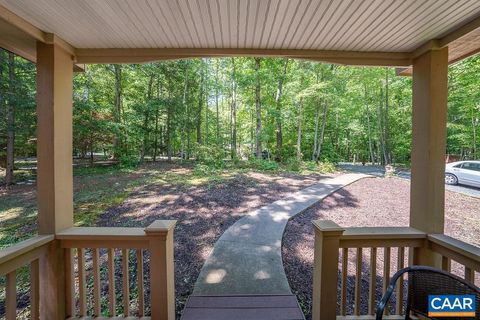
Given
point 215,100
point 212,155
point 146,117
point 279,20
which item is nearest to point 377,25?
point 279,20

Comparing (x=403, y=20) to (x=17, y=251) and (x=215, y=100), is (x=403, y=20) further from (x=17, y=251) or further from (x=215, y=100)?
(x=215, y=100)

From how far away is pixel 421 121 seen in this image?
7.16ft

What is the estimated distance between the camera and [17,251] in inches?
66.0

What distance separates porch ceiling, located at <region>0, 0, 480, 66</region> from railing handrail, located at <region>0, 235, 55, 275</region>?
1679 millimetres

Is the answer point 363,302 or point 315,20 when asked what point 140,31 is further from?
point 363,302

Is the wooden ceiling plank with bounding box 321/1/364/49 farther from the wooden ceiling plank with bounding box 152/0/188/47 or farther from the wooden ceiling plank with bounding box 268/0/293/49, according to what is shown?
the wooden ceiling plank with bounding box 152/0/188/47

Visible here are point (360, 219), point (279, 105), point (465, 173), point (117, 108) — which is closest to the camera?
point (360, 219)

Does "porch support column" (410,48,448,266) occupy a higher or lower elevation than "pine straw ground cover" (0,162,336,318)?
higher

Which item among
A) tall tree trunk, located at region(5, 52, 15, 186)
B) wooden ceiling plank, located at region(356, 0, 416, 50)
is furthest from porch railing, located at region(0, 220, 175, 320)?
tall tree trunk, located at region(5, 52, 15, 186)

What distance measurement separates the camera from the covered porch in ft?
5.63

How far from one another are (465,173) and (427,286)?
9.16 meters

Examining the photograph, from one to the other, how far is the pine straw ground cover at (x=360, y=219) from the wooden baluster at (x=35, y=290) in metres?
2.36

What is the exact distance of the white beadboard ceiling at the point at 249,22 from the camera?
5.40 ft

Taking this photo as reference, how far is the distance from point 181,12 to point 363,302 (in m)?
3.50
